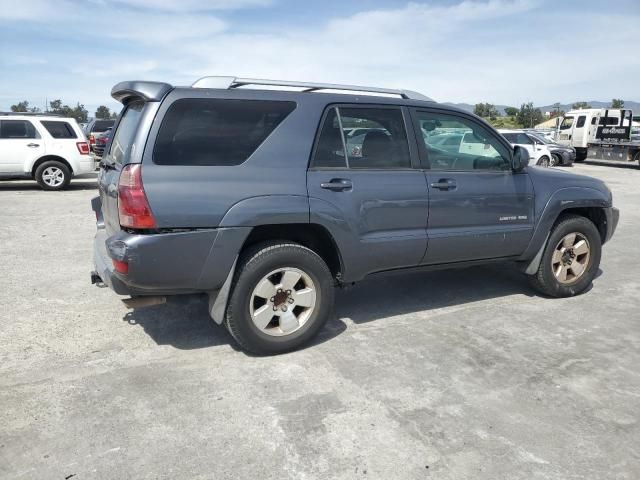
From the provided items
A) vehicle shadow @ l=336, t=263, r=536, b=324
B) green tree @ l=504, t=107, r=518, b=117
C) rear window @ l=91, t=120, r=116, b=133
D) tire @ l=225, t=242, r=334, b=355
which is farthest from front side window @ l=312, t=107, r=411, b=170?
green tree @ l=504, t=107, r=518, b=117

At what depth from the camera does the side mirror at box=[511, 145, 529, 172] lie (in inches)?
181

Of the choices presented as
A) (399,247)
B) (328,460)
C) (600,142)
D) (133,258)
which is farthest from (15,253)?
(600,142)

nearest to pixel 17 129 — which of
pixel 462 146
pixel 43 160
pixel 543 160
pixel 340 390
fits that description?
pixel 43 160

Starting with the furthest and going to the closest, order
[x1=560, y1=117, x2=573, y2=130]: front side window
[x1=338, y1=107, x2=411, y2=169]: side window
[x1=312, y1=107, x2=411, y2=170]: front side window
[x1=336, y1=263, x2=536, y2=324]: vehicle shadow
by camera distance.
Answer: [x1=560, y1=117, x2=573, y2=130]: front side window < [x1=336, y1=263, x2=536, y2=324]: vehicle shadow < [x1=338, y1=107, x2=411, y2=169]: side window < [x1=312, y1=107, x2=411, y2=170]: front side window

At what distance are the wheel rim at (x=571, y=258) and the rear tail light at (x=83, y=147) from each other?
1099cm

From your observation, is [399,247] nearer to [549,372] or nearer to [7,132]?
[549,372]

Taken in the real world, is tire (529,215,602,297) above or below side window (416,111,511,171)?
below

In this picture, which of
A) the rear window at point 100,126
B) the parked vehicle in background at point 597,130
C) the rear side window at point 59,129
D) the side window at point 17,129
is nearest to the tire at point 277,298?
the rear side window at point 59,129

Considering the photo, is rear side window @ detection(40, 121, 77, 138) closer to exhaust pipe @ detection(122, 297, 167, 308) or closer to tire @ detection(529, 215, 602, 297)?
exhaust pipe @ detection(122, 297, 167, 308)

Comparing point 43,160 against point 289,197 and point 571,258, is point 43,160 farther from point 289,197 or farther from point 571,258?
point 571,258

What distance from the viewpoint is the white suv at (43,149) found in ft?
39.4

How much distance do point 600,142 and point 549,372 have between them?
77.7ft

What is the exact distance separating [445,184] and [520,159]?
2.73 feet

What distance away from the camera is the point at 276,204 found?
3564 mm
